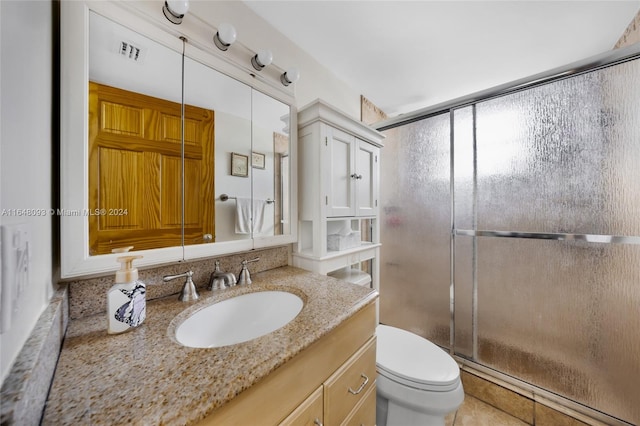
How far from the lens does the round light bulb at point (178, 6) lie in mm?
752

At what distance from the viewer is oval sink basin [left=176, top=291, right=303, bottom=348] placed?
0.71 meters

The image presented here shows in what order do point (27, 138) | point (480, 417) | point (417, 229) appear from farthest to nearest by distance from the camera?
point (417, 229), point (480, 417), point (27, 138)

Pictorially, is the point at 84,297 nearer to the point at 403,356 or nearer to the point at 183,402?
the point at 183,402

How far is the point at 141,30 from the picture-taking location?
2.37ft

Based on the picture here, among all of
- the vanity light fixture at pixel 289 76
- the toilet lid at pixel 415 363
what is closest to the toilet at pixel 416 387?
the toilet lid at pixel 415 363

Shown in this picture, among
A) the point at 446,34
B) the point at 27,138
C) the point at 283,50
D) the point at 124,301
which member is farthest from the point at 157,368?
the point at 446,34

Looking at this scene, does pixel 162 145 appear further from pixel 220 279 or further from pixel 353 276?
pixel 353 276

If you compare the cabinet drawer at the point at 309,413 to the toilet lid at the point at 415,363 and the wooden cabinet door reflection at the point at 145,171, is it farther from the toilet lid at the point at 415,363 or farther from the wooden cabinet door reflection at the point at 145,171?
the wooden cabinet door reflection at the point at 145,171

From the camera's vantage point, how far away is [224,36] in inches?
34.6

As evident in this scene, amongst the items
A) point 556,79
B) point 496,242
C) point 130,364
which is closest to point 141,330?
point 130,364

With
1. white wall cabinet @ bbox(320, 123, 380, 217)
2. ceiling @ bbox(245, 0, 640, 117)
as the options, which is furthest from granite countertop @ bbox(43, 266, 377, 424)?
ceiling @ bbox(245, 0, 640, 117)

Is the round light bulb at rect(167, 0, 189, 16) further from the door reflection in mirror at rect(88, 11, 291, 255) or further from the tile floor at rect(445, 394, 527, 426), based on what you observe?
the tile floor at rect(445, 394, 527, 426)

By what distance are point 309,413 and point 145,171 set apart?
88cm

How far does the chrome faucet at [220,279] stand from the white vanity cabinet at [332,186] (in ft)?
1.37
